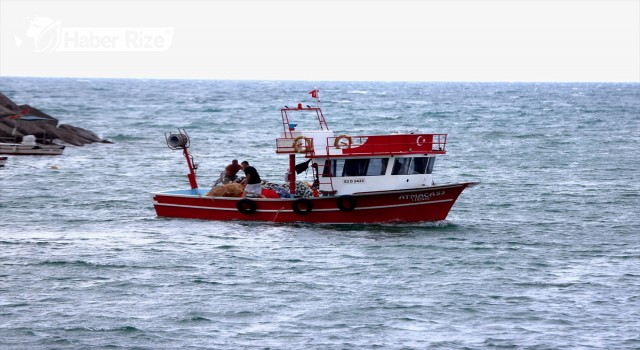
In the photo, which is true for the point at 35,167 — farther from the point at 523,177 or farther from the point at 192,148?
the point at 523,177

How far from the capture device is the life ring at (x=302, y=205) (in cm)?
2995

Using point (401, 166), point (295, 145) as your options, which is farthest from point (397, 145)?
point (295, 145)

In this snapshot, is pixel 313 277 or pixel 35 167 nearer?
pixel 313 277

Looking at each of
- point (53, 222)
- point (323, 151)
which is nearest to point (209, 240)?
point (323, 151)

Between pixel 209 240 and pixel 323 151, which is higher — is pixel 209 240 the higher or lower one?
the lower one

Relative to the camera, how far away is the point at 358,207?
97.8 ft

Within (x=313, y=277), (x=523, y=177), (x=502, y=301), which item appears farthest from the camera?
(x=523, y=177)

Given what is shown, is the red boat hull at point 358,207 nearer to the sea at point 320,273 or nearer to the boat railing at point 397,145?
the sea at point 320,273

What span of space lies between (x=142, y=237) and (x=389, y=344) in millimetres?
12847

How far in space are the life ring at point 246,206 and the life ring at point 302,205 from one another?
1.28m

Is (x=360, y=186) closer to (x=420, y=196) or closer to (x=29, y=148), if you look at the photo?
(x=420, y=196)

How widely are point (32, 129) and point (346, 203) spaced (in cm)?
3496

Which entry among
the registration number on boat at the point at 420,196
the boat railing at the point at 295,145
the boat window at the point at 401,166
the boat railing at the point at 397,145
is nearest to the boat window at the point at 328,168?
the boat railing at the point at 397,145

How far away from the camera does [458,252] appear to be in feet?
88.7
